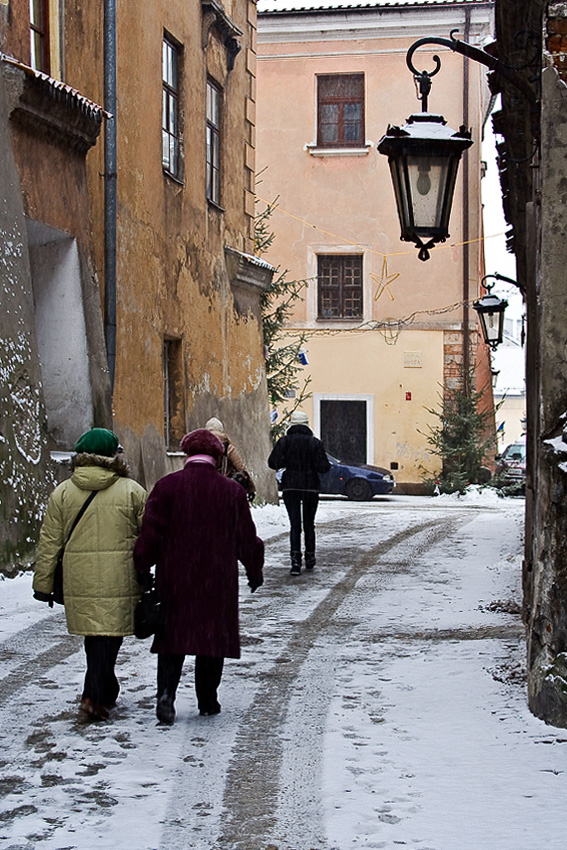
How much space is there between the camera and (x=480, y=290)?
29375 millimetres

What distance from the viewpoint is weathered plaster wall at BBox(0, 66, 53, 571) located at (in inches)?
378

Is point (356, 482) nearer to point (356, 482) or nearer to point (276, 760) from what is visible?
point (356, 482)

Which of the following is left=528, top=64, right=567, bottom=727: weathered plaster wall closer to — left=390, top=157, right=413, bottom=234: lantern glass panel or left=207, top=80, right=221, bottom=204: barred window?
left=390, top=157, right=413, bottom=234: lantern glass panel

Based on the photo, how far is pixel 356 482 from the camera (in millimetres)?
Result: 25844

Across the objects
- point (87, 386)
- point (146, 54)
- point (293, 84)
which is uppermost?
point (293, 84)

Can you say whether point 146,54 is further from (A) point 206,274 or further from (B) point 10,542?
(B) point 10,542

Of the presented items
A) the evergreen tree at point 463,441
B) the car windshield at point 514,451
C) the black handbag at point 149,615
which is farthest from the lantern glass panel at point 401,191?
the car windshield at point 514,451

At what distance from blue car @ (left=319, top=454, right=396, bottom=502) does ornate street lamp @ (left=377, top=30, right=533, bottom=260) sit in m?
18.6

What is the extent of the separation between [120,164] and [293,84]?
695 inches

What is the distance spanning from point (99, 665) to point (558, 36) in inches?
156

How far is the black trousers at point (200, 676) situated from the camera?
18.5ft

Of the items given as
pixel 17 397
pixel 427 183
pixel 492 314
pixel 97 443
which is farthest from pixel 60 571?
pixel 492 314

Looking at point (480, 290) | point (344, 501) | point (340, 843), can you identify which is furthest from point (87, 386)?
point (480, 290)

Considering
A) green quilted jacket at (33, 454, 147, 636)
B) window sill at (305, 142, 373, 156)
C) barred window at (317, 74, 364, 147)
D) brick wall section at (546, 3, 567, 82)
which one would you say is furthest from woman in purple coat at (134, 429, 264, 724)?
barred window at (317, 74, 364, 147)
